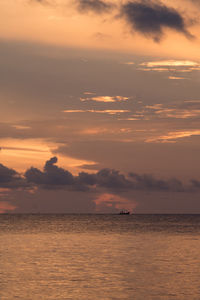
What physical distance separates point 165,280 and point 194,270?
27.7 ft

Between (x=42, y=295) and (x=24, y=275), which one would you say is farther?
(x=24, y=275)

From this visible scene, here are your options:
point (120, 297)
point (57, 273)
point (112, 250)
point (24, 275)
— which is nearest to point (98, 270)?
point (57, 273)

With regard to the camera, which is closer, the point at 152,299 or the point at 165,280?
the point at 152,299

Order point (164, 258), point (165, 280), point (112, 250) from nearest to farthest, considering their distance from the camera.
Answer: point (165, 280) → point (164, 258) → point (112, 250)

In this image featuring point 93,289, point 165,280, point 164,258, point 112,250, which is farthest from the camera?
point 112,250

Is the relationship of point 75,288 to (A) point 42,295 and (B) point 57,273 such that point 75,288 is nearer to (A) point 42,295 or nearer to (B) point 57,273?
(A) point 42,295

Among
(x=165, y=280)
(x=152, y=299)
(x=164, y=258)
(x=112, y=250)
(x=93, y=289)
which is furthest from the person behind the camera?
(x=112, y=250)

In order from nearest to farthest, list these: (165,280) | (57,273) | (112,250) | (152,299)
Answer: (152,299) → (165,280) → (57,273) → (112,250)

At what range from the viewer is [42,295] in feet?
144

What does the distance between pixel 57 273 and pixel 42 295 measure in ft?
41.9

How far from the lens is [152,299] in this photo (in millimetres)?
42406

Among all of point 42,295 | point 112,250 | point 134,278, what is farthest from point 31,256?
A: point 42,295

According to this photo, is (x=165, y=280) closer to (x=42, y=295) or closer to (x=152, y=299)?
(x=152, y=299)

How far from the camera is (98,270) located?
58.9m
